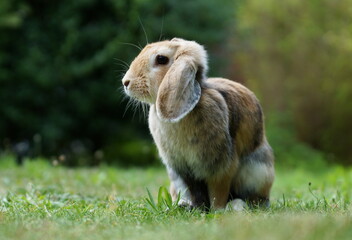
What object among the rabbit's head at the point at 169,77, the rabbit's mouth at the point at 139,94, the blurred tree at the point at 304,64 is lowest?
the blurred tree at the point at 304,64

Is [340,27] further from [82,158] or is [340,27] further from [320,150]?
[82,158]

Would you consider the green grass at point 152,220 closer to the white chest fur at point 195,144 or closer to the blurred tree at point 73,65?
the white chest fur at point 195,144

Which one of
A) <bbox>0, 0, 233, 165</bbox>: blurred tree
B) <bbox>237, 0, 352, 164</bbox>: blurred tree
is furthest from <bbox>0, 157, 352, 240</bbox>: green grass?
<bbox>237, 0, 352, 164</bbox>: blurred tree

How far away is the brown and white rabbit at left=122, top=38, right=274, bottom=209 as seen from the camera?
4.36 meters

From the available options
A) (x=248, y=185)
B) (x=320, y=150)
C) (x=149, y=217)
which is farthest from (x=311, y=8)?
(x=149, y=217)

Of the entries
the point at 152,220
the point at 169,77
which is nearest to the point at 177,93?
the point at 169,77

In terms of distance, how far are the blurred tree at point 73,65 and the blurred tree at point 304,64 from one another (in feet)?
10.8

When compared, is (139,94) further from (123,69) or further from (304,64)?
(304,64)

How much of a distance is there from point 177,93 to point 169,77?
148 mm

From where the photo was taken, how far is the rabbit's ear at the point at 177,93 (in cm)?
428

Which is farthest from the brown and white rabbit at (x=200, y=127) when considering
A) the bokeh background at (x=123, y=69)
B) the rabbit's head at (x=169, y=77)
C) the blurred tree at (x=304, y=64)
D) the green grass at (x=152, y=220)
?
the blurred tree at (x=304, y=64)

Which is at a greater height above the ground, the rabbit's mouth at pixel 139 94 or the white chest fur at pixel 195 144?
the rabbit's mouth at pixel 139 94

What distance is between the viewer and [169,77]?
435 cm

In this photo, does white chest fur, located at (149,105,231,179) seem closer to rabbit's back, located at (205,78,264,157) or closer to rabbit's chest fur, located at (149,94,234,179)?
rabbit's chest fur, located at (149,94,234,179)
